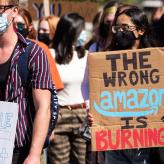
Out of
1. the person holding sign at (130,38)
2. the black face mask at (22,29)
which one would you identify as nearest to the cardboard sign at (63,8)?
the black face mask at (22,29)

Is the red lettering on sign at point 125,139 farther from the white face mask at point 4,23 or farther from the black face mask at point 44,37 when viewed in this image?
the black face mask at point 44,37

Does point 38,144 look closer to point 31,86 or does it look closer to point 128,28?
point 31,86

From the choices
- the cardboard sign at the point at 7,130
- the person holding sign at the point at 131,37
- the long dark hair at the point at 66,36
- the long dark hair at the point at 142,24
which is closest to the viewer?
the cardboard sign at the point at 7,130

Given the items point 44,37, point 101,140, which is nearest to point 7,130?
point 101,140

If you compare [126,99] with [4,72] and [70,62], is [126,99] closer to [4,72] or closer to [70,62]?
[4,72]

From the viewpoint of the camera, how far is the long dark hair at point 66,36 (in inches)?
219

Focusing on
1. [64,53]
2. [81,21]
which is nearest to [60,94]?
[64,53]

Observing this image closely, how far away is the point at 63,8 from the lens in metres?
7.46

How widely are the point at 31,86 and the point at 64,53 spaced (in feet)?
7.81

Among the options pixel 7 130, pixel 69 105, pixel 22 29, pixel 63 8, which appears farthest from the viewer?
pixel 63 8

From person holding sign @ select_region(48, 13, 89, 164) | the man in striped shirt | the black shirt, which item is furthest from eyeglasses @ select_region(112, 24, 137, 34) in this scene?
person holding sign @ select_region(48, 13, 89, 164)

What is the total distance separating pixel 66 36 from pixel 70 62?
0.27 metres

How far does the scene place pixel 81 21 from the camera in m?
5.78

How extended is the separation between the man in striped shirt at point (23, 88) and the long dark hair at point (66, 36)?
7.59 feet
